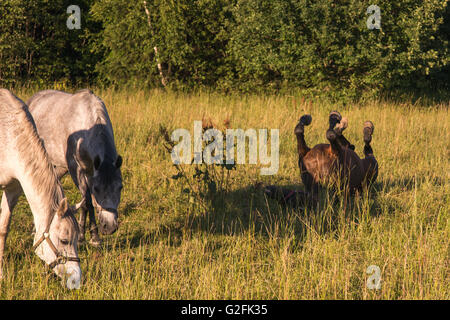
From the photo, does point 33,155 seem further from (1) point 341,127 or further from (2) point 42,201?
(1) point 341,127

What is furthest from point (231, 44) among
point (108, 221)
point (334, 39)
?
point (108, 221)

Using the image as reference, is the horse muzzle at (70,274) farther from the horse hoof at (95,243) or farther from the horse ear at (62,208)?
the horse hoof at (95,243)

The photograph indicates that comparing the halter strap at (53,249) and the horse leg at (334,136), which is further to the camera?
the horse leg at (334,136)

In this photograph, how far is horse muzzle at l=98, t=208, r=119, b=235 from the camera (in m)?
4.06

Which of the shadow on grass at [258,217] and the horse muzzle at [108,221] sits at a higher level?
the horse muzzle at [108,221]

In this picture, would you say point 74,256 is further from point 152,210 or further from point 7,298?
point 152,210

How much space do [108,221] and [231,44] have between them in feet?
37.5

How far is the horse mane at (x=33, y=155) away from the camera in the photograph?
3432 millimetres

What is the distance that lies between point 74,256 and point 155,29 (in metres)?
13.2

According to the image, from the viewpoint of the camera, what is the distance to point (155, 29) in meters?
15.4

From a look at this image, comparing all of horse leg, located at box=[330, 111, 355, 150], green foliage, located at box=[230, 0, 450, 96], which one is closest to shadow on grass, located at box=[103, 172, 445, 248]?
horse leg, located at box=[330, 111, 355, 150]

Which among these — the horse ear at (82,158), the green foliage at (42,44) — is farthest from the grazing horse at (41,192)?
the green foliage at (42,44)

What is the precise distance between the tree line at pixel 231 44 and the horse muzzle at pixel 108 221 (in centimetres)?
922

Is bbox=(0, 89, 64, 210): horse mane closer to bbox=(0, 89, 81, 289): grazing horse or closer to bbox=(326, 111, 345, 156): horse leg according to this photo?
bbox=(0, 89, 81, 289): grazing horse
